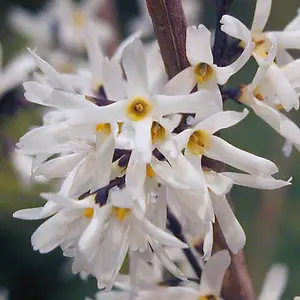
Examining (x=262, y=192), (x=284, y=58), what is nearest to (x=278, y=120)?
(x=284, y=58)

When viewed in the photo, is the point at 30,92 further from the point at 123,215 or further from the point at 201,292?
the point at 201,292

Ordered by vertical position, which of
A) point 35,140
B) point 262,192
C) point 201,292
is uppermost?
point 35,140

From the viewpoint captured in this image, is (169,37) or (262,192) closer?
(169,37)

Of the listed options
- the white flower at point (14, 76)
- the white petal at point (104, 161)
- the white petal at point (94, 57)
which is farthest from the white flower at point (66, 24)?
the white petal at point (104, 161)

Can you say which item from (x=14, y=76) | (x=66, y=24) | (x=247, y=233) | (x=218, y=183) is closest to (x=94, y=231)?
(x=218, y=183)

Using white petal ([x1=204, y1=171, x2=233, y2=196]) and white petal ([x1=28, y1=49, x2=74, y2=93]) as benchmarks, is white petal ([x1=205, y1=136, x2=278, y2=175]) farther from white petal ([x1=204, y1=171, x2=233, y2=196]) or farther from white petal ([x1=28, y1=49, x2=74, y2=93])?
white petal ([x1=28, y1=49, x2=74, y2=93])

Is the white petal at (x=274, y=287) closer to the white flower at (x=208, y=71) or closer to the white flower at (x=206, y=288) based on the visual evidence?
the white flower at (x=206, y=288)

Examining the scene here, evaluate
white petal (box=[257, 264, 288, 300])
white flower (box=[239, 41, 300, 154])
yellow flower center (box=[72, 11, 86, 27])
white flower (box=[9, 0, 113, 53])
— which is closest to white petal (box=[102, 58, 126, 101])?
white flower (box=[239, 41, 300, 154])
